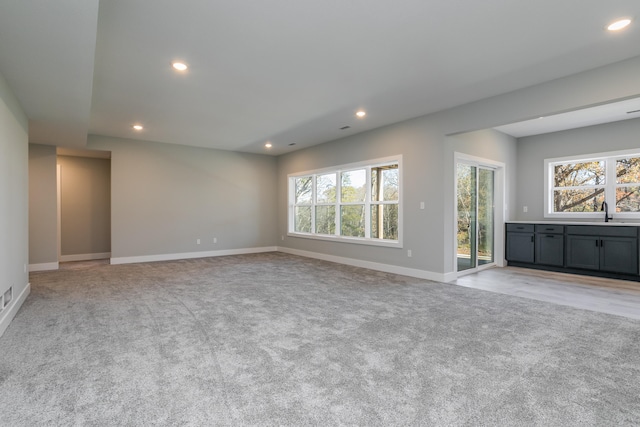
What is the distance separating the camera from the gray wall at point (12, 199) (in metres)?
3.01

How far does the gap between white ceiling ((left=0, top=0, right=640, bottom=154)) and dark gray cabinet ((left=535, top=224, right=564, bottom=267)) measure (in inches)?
119

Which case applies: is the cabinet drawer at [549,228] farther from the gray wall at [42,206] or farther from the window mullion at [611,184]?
the gray wall at [42,206]

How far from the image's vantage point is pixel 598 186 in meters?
5.72

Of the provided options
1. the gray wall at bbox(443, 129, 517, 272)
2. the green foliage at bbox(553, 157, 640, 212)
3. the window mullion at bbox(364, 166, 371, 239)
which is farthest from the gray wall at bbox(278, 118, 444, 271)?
the green foliage at bbox(553, 157, 640, 212)

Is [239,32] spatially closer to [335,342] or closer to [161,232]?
[335,342]

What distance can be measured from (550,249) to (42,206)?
30.5ft

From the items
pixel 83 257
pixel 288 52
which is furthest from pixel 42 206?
pixel 288 52

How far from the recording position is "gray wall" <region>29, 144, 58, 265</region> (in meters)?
5.84

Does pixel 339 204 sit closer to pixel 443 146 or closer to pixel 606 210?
pixel 443 146

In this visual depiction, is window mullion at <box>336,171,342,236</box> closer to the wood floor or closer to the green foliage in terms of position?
the wood floor

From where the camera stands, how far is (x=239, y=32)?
8.90 ft

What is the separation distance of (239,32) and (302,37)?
536 mm

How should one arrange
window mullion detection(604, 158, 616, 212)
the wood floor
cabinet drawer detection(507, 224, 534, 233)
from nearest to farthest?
the wood floor
window mullion detection(604, 158, 616, 212)
cabinet drawer detection(507, 224, 534, 233)

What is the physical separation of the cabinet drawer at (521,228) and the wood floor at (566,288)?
76 cm
